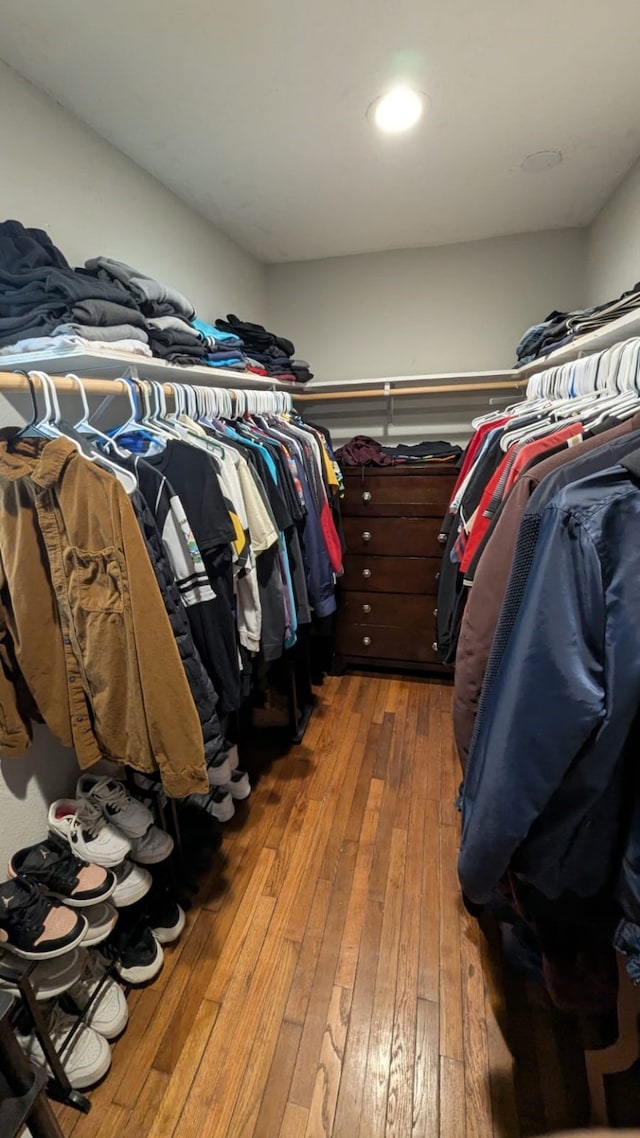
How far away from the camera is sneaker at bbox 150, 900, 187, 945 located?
4.35ft

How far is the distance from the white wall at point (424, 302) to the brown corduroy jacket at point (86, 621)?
224 cm

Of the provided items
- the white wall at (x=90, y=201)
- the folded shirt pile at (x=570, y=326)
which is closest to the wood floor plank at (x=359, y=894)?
the folded shirt pile at (x=570, y=326)

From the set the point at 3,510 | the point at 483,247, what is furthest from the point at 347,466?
the point at 3,510

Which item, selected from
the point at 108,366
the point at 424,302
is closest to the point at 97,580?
the point at 108,366

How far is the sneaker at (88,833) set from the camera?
1117 mm

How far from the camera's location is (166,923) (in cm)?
133

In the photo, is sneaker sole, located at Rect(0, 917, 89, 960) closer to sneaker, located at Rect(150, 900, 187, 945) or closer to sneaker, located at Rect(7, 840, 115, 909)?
sneaker, located at Rect(7, 840, 115, 909)

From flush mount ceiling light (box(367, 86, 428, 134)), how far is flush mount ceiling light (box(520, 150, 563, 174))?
540 mm

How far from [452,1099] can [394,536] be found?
1944 millimetres

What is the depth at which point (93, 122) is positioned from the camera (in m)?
1.43

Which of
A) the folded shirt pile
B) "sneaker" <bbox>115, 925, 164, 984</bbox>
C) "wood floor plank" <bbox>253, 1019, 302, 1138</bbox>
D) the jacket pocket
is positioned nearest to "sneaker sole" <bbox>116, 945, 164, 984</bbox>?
"sneaker" <bbox>115, 925, 164, 984</bbox>

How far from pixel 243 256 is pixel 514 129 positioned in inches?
58.1

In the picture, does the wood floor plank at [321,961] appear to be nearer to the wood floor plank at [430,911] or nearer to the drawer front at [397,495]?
the wood floor plank at [430,911]

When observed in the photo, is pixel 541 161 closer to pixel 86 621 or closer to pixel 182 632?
pixel 182 632
